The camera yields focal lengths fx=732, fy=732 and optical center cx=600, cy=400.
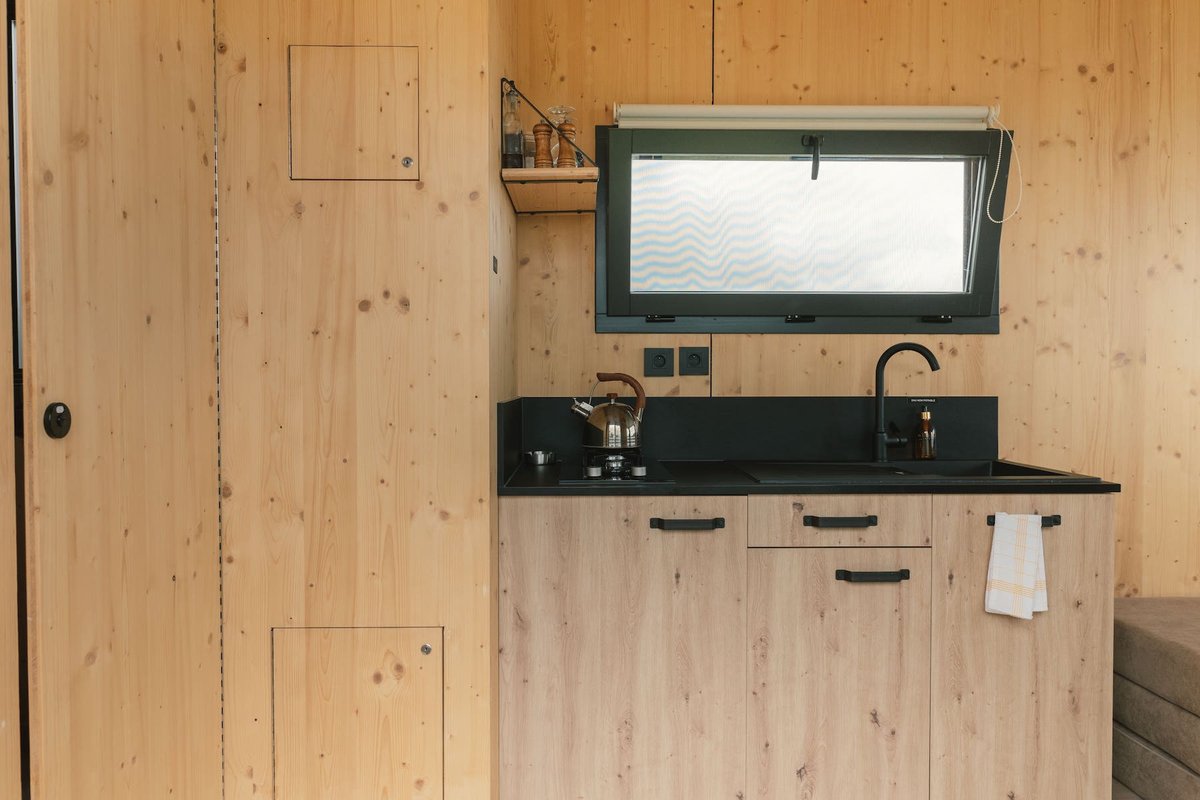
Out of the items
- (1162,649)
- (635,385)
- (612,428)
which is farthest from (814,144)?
(1162,649)

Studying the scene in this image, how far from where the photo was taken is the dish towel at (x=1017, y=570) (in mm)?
1856

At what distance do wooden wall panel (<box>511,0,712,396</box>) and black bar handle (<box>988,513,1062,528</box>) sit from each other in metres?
1.01

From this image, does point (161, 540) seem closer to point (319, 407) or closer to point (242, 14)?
point (319, 407)

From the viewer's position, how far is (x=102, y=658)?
125cm

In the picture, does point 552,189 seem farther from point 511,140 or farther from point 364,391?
point 364,391

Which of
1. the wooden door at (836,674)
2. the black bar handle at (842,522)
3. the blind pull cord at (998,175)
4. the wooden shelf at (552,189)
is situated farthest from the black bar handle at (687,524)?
the blind pull cord at (998,175)

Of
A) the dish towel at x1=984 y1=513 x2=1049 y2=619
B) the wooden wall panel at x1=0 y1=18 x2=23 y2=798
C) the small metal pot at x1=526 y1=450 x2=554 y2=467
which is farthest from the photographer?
the small metal pot at x1=526 y1=450 x2=554 y2=467

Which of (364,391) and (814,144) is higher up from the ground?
(814,144)

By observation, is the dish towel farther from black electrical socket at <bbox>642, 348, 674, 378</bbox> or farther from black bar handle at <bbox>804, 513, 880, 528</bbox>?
black electrical socket at <bbox>642, 348, 674, 378</bbox>

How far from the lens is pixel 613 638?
1.88 m

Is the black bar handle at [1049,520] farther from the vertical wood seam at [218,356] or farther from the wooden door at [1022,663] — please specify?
the vertical wood seam at [218,356]

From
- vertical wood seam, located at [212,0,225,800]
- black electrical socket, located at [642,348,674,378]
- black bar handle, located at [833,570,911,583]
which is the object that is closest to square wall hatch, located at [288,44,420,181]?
vertical wood seam, located at [212,0,225,800]

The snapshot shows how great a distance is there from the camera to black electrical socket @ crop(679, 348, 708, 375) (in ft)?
8.14

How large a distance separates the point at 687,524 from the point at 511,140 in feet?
3.73
